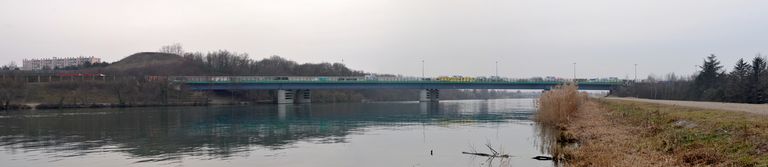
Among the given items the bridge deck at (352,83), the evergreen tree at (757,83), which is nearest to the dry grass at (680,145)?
the evergreen tree at (757,83)

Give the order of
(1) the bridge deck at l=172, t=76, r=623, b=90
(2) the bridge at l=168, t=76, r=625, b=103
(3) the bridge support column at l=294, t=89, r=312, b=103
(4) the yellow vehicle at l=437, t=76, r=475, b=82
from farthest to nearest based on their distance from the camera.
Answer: (3) the bridge support column at l=294, t=89, r=312, b=103, (4) the yellow vehicle at l=437, t=76, r=475, b=82, (2) the bridge at l=168, t=76, r=625, b=103, (1) the bridge deck at l=172, t=76, r=623, b=90

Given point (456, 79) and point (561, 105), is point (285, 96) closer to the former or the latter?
point (456, 79)

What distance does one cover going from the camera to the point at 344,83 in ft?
459

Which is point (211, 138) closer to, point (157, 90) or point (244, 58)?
point (157, 90)

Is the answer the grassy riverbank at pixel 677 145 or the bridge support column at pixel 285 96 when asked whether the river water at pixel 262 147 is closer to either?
the grassy riverbank at pixel 677 145

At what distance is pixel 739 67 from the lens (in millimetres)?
88875

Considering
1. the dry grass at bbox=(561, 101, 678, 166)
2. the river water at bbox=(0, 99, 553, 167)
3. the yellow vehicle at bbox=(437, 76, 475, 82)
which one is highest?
the yellow vehicle at bbox=(437, 76, 475, 82)

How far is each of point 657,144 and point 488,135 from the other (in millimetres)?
19349

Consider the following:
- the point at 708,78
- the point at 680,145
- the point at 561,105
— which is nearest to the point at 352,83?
the point at 708,78

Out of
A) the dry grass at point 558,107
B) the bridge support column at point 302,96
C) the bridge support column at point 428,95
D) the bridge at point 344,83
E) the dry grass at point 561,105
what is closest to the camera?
the dry grass at point 558,107

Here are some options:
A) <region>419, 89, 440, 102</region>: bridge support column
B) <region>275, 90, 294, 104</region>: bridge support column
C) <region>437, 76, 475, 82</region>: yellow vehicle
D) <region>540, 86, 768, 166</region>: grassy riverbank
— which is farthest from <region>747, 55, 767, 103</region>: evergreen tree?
<region>275, 90, 294, 104</region>: bridge support column

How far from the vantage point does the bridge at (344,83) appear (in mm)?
139125

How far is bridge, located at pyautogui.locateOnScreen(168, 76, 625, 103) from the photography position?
139 m

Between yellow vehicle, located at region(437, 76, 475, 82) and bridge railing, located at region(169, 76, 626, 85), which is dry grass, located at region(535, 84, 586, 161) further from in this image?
yellow vehicle, located at region(437, 76, 475, 82)
